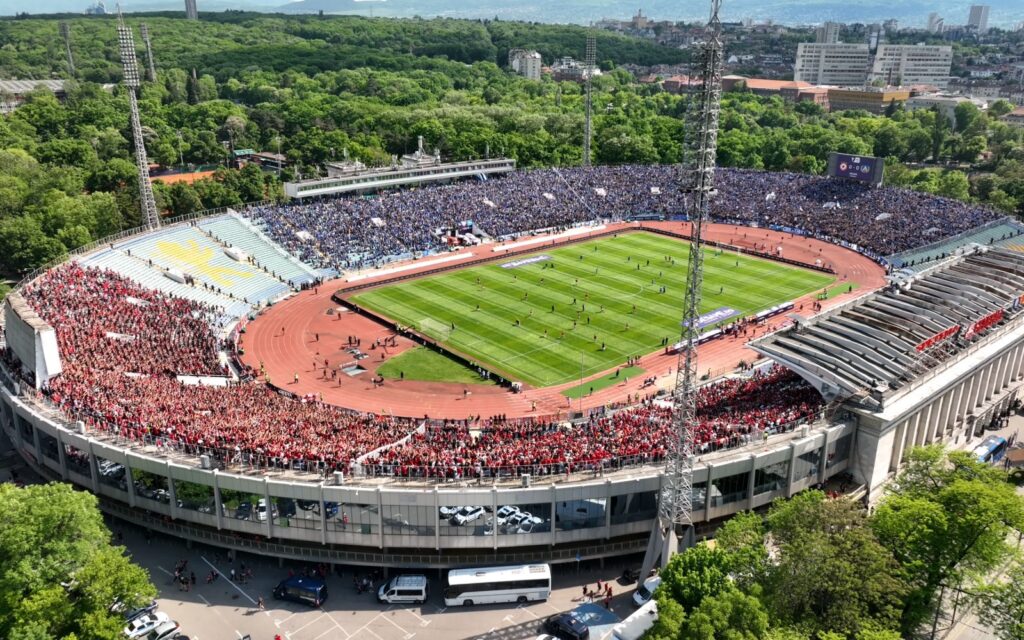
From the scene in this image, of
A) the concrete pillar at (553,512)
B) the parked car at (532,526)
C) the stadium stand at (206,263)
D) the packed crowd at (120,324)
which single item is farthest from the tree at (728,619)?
the stadium stand at (206,263)

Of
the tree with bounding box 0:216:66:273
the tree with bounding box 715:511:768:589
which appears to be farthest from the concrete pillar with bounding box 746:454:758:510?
the tree with bounding box 0:216:66:273

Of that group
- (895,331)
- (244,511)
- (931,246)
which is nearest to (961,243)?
(931,246)

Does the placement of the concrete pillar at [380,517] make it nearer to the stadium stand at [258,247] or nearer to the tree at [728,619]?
the tree at [728,619]

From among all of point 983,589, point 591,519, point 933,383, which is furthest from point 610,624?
point 933,383

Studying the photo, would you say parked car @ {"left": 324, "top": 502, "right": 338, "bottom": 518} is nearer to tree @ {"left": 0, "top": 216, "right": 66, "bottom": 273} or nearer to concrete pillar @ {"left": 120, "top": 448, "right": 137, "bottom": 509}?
concrete pillar @ {"left": 120, "top": 448, "right": 137, "bottom": 509}

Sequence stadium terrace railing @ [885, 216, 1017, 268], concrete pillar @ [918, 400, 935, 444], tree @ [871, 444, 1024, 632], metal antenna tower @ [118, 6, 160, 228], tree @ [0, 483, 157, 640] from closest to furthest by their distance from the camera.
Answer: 1. tree @ [0, 483, 157, 640]
2. tree @ [871, 444, 1024, 632]
3. concrete pillar @ [918, 400, 935, 444]
4. metal antenna tower @ [118, 6, 160, 228]
5. stadium terrace railing @ [885, 216, 1017, 268]

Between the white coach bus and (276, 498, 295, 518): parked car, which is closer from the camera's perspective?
the white coach bus

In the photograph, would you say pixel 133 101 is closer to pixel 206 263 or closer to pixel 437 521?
pixel 206 263
